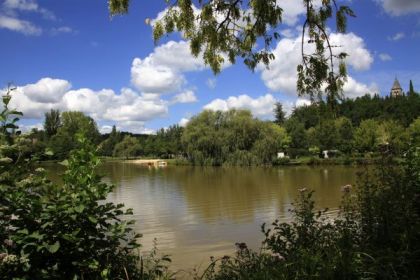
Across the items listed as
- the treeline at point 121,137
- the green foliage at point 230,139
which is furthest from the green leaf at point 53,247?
the treeline at point 121,137

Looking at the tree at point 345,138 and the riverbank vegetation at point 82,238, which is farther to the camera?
the tree at point 345,138

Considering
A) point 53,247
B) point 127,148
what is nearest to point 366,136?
point 127,148

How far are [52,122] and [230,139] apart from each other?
4532cm

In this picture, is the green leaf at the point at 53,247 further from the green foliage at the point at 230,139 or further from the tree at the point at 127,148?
the tree at the point at 127,148

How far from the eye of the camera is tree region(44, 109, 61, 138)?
3123 inches

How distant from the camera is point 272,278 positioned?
A: 11.2ft

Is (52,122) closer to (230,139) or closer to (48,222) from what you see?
(230,139)

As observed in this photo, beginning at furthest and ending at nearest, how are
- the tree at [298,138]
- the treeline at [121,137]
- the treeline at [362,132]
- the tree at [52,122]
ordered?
the tree at [52,122] → the treeline at [121,137] → the tree at [298,138] → the treeline at [362,132]

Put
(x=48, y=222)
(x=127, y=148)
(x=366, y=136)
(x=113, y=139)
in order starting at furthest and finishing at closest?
1. (x=113, y=139)
2. (x=127, y=148)
3. (x=366, y=136)
4. (x=48, y=222)

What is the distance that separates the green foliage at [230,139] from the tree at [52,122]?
126 ft

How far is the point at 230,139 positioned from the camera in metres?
47.3

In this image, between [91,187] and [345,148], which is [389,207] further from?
[345,148]

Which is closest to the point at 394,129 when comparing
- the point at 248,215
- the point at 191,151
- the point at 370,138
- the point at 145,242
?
the point at 370,138

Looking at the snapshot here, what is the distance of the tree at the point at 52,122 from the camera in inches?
3123
